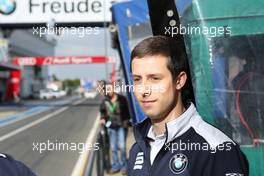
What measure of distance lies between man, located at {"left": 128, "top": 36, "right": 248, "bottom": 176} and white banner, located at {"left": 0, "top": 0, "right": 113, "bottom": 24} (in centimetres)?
175

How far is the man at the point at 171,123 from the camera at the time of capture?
69.5 inches

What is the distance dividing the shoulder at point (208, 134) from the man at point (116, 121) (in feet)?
Answer: 17.7

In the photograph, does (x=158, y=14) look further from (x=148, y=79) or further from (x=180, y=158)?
(x=180, y=158)

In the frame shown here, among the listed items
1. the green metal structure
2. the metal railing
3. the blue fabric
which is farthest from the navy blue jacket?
the blue fabric

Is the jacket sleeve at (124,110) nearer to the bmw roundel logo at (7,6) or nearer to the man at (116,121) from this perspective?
the man at (116,121)

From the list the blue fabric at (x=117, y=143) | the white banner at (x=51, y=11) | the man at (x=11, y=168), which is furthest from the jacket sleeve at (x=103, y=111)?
the man at (x=11, y=168)

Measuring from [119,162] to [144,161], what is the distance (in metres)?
5.82

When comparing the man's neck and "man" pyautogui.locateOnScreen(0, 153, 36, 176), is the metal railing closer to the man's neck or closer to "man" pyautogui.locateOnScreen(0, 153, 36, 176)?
the man's neck

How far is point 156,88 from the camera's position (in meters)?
1.85

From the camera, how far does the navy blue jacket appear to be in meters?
1.72

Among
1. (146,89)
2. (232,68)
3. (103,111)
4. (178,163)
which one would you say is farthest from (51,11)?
(103,111)

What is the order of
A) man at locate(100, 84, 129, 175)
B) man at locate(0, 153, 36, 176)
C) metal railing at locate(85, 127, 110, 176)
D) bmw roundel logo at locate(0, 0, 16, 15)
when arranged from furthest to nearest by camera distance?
man at locate(100, 84, 129, 175) → metal railing at locate(85, 127, 110, 176) → bmw roundel logo at locate(0, 0, 16, 15) → man at locate(0, 153, 36, 176)

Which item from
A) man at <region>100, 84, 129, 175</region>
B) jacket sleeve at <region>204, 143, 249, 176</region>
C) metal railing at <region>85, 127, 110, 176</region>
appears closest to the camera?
jacket sleeve at <region>204, 143, 249, 176</region>

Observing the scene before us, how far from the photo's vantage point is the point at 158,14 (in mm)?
2422
